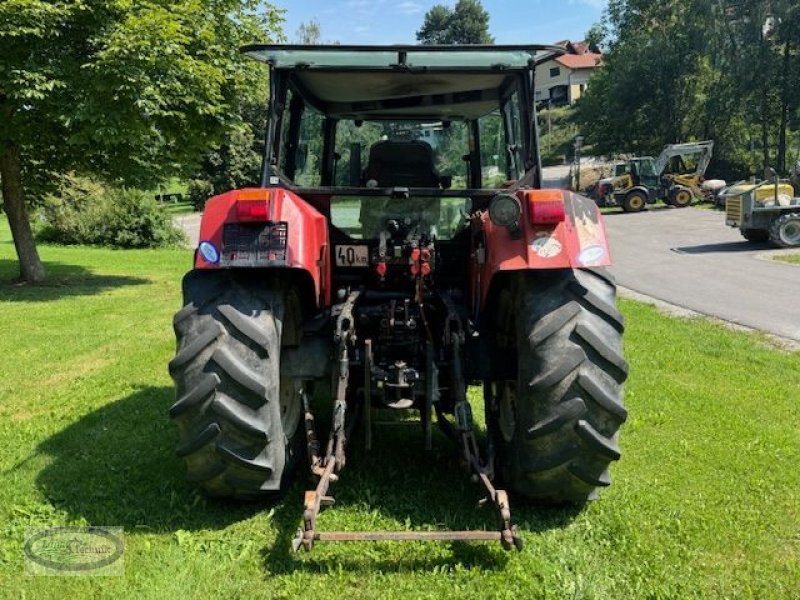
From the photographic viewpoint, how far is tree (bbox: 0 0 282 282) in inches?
393

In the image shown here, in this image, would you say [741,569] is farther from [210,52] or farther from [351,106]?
[210,52]

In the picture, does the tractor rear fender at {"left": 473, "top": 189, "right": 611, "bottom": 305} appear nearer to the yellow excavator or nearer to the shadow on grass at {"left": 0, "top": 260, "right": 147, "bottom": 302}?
the shadow on grass at {"left": 0, "top": 260, "right": 147, "bottom": 302}

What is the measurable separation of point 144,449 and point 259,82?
34.6 ft

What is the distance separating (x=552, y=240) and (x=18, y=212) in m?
12.3

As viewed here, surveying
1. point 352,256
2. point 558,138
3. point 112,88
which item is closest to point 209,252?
point 352,256

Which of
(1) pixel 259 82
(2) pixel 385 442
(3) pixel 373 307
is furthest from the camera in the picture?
(1) pixel 259 82

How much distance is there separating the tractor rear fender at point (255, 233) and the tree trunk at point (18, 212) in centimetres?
1046

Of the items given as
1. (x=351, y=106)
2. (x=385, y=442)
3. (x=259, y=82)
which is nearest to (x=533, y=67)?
(x=351, y=106)

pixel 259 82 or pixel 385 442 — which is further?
pixel 259 82

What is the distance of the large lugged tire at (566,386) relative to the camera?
3.07 metres

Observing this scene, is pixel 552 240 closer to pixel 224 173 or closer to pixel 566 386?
pixel 566 386

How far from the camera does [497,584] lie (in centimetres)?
282

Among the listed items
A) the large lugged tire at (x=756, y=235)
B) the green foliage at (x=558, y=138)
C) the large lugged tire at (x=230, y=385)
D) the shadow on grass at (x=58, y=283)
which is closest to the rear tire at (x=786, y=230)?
the large lugged tire at (x=756, y=235)

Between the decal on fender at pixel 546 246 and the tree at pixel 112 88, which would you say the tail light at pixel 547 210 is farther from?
the tree at pixel 112 88
